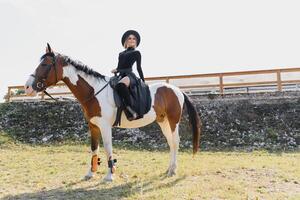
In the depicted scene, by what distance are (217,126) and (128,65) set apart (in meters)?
9.50

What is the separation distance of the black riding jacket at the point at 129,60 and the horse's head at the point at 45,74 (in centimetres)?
122

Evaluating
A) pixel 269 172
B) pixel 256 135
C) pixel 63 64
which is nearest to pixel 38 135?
pixel 256 135

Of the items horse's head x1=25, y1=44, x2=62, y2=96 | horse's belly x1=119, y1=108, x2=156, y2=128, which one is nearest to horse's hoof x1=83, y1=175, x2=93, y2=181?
horse's belly x1=119, y1=108, x2=156, y2=128

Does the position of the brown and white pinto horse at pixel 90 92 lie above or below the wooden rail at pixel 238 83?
below

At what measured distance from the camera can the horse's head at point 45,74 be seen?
6816 millimetres

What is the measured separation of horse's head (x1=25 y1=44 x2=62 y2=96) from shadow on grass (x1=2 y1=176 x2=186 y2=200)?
1861mm

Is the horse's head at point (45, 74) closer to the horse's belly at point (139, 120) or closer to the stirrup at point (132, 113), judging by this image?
the stirrup at point (132, 113)

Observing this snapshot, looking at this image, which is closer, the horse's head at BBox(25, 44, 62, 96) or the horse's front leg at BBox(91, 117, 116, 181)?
the horse's head at BBox(25, 44, 62, 96)

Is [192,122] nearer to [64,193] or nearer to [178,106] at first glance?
[178,106]

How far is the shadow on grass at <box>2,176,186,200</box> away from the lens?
19.5ft

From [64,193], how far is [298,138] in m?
10.9

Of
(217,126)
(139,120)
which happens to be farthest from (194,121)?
(217,126)

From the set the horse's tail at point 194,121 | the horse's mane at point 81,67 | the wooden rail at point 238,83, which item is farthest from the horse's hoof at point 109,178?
the wooden rail at point 238,83

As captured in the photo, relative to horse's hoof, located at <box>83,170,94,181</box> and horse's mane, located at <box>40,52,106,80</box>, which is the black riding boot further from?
horse's hoof, located at <box>83,170,94,181</box>
